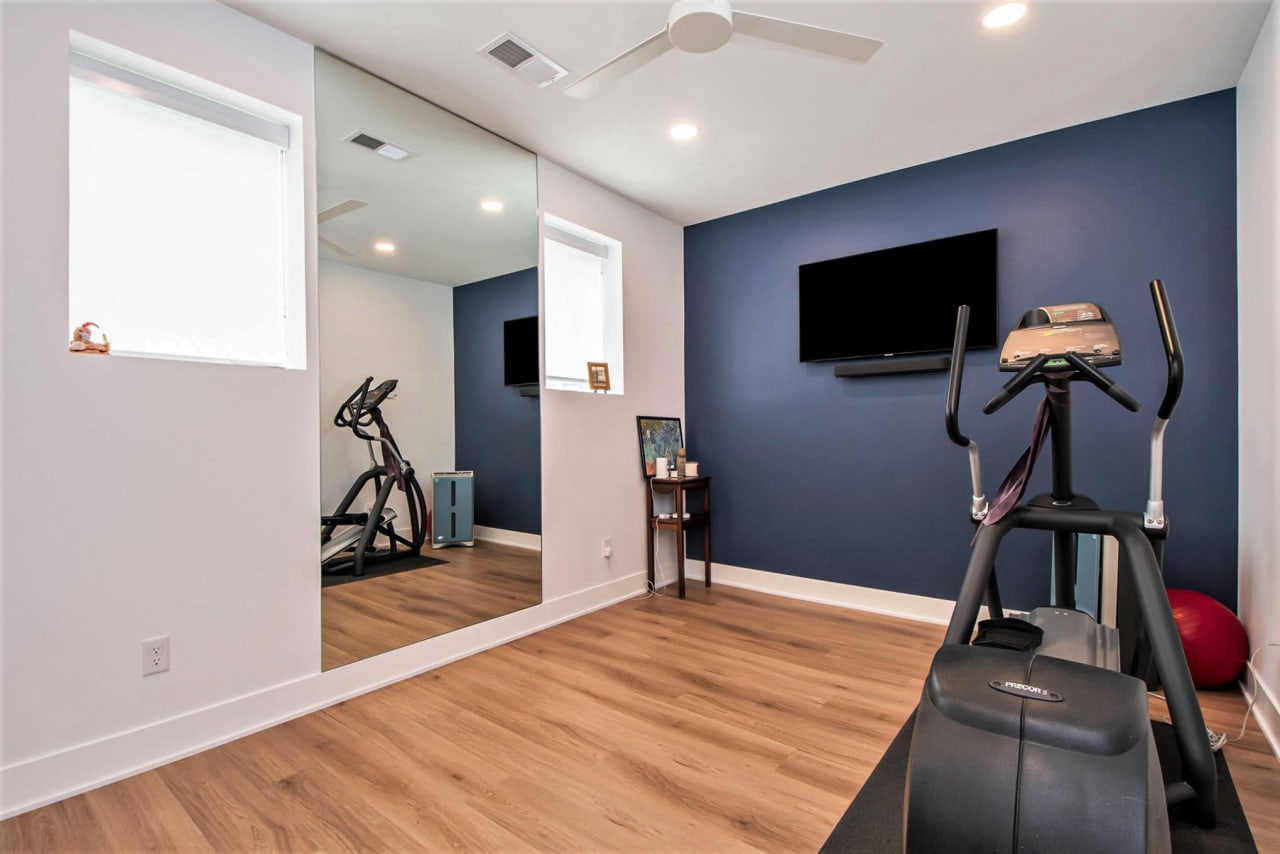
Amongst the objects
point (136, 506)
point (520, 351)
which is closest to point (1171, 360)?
point (520, 351)

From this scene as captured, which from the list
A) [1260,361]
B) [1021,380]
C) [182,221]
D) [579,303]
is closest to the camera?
[1021,380]

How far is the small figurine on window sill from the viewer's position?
1979 mm

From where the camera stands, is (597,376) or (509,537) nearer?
(509,537)

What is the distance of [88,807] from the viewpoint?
6.00ft

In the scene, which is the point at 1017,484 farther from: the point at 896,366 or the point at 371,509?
the point at 371,509

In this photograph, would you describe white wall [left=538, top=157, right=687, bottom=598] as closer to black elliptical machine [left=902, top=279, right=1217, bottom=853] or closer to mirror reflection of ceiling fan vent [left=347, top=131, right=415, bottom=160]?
mirror reflection of ceiling fan vent [left=347, top=131, right=415, bottom=160]

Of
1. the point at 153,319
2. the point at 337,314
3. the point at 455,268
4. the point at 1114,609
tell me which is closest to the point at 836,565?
the point at 1114,609

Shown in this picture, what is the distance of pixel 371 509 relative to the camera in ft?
9.02

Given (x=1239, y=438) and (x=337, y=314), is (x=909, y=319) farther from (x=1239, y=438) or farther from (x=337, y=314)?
(x=337, y=314)

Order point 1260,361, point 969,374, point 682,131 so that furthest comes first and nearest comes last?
point 969,374 → point 682,131 → point 1260,361

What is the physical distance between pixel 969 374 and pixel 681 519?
1973 mm

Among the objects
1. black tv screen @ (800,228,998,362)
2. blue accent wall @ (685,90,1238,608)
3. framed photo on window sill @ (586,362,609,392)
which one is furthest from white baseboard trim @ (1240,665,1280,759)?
framed photo on window sill @ (586,362,609,392)

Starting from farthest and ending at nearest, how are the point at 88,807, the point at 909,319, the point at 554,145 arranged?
the point at 909,319, the point at 554,145, the point at 88,807

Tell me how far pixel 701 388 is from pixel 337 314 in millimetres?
2729
